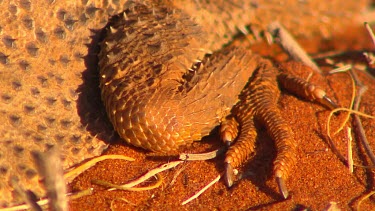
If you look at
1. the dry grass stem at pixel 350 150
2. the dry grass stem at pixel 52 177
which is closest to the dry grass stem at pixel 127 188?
the dry grass stem at pixel 52 177

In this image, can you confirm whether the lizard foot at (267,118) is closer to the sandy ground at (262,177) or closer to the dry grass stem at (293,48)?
the sandy ground at (262,177)

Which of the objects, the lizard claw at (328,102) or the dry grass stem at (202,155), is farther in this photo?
the lizard claw at (328,102)

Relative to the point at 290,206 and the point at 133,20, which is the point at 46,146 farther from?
the point at 290,206

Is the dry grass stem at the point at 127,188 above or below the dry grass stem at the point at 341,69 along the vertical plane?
above

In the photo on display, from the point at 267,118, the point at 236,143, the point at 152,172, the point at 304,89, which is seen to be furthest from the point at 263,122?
the point at 152,172

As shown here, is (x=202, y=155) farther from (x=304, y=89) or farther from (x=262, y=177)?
(x=304, y=89)

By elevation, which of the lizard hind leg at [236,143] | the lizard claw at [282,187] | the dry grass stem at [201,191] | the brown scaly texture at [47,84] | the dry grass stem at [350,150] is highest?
the brown scaly texture at [47,84]

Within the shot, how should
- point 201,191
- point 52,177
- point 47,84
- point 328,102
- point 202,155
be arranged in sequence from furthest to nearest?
point 328,102, point 47,84, point 202,155, point 201,191, point 52,177
